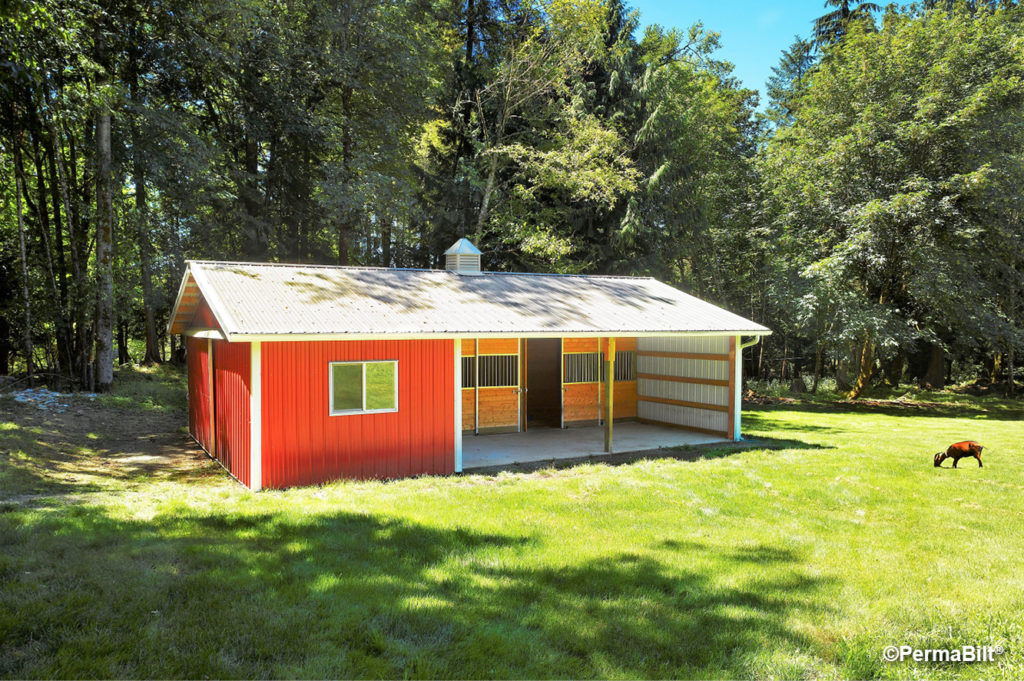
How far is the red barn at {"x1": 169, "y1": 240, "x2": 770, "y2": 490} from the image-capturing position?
8.10 m

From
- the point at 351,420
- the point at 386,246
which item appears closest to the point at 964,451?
the point at 351,420

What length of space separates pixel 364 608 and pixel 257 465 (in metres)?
4.32

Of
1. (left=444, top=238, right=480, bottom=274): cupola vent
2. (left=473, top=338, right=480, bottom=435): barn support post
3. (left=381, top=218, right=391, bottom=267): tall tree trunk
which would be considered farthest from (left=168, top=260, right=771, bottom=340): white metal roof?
(left=381, top=218, right=391, bottom=267): tall tree trunk

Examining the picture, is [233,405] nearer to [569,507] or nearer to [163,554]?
[163,554]

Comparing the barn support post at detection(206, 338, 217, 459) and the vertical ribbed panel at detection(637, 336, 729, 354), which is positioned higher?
the vertical ribbed panel at detection(637, 336, 729, 354)

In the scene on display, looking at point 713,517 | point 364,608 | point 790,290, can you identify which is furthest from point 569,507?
point 790,290

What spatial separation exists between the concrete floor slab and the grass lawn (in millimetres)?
1368

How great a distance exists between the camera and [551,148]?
21141 millimetres

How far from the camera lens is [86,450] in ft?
33.0

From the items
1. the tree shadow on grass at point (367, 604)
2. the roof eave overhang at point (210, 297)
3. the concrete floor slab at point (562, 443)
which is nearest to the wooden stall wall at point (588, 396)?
the concrete floor slab at point (562, 443)

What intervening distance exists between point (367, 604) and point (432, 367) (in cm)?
508

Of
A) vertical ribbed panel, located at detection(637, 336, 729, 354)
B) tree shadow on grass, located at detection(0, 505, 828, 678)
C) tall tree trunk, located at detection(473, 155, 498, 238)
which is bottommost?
tree shadow on grass, located at detection(0, 505, 828, 678)

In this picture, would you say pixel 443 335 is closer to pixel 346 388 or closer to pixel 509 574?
pixel 346 388

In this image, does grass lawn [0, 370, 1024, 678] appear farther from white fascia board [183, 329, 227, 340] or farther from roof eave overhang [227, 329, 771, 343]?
white fascia board [183, 329, 227, 340]
